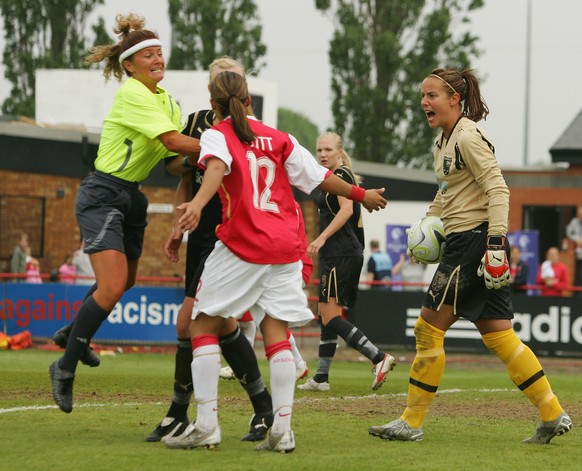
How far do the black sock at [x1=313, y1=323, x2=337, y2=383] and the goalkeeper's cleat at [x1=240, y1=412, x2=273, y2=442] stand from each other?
154 inches

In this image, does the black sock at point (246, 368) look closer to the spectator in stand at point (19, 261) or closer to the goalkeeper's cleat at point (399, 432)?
the goalkeeper's cleat at point (399, 432)

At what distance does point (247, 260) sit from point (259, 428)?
109 centimetres

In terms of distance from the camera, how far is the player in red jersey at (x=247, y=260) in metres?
6.42

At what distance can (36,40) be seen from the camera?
40.0 metres

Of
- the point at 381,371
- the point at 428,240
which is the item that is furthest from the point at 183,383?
the point at 381,371

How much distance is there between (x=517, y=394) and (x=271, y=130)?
5.12 metres

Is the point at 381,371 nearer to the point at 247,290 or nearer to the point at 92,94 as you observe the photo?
the point at 247,290

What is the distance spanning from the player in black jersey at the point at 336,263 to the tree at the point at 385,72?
2885 cm

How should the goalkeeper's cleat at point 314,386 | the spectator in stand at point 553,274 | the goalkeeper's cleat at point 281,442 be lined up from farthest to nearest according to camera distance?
the spectator in stand at point 553,274
the goalkeeper's cleat at point 314,386
the goalkeeper's cleat at point 281,442

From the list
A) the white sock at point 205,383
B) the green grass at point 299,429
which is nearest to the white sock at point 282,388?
the green grass at point 299,429

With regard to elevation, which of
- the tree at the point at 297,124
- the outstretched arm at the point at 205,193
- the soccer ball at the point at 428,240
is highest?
the tree at the point at 297,124

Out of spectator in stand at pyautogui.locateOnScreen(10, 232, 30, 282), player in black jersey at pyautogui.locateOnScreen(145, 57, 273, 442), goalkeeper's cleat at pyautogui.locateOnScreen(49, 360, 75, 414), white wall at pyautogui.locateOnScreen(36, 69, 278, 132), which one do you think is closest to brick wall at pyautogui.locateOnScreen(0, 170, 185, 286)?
spectator in stand at pyautogui.locateOnScreen(10, 232, 30, 282)

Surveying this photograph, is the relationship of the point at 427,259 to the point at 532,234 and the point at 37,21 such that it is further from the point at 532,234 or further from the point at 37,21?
the point at 37,21

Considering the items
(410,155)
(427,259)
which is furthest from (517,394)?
(410,155)
